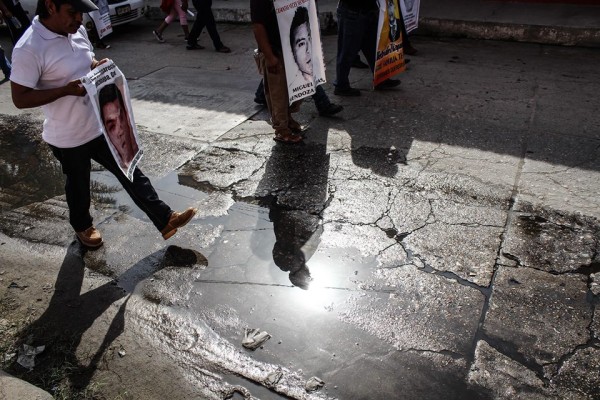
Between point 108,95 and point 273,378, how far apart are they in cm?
204

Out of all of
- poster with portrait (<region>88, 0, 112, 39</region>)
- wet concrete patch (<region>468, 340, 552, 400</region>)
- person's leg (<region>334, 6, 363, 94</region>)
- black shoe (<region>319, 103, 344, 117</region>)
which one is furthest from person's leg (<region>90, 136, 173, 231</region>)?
poster with portrait (<region>88, 0, 112, 39</region>)

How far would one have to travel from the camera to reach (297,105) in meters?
5.30

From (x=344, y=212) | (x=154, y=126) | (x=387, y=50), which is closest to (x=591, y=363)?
(x=344, y=212)

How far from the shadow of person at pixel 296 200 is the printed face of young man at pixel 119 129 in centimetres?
128

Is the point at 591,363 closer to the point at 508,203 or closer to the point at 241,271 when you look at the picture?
the point at 508,203

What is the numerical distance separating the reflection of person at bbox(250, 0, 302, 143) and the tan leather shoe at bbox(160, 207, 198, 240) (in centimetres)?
177

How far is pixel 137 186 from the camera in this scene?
3.54 metres

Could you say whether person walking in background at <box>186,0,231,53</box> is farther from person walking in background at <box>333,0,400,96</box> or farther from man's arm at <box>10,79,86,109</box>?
man's arm at <box>10,79,86,109</box>

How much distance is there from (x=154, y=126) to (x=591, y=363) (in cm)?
508

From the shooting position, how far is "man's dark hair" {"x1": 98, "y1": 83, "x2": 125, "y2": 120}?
307 centimetres

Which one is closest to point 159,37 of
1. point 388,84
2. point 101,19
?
point 101,19

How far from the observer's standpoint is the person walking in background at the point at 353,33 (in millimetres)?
5645

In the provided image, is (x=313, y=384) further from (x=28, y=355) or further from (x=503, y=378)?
(x=28, y=355)

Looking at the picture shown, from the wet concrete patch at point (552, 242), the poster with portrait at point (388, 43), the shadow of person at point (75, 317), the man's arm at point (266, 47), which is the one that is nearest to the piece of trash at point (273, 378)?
the shadow of person at point (75, 317)
